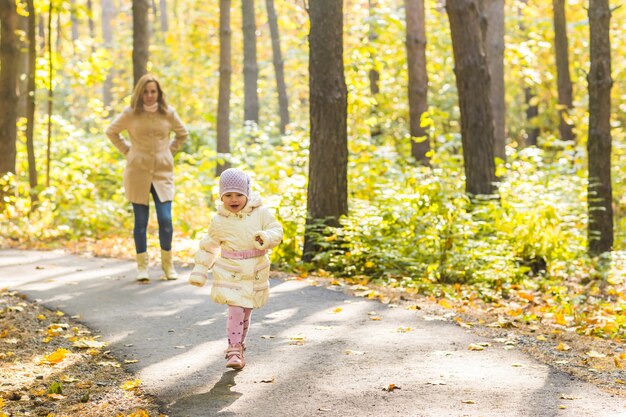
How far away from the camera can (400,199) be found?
1113 cm

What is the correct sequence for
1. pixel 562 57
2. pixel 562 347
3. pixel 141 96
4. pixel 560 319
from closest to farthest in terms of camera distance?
pixel 562 347 → pixel 560 319 → pixel 141 96 → pixel 562 57

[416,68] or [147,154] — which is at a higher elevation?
[416,68]

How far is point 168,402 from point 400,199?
6.54 m

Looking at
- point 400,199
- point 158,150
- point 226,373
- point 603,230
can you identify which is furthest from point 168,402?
point 603,230

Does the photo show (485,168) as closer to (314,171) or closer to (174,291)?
(314,171)

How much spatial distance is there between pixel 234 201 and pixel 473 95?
7.84 m

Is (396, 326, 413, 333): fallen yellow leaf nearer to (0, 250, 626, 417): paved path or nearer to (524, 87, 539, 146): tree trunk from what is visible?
(0, 250, 626, 417): paved path

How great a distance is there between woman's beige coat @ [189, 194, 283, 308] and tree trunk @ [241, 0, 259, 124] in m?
19.9

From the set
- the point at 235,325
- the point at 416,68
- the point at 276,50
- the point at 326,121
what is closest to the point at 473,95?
the point at 326,121

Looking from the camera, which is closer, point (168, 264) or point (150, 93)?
point (150, 93)

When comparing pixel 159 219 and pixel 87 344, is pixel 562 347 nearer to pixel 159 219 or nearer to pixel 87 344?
pixel 87 344

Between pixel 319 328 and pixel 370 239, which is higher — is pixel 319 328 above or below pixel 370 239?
below

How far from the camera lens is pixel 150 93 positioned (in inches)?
377

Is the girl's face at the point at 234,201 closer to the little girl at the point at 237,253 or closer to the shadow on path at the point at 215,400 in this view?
the little girl at the point at 237,253
